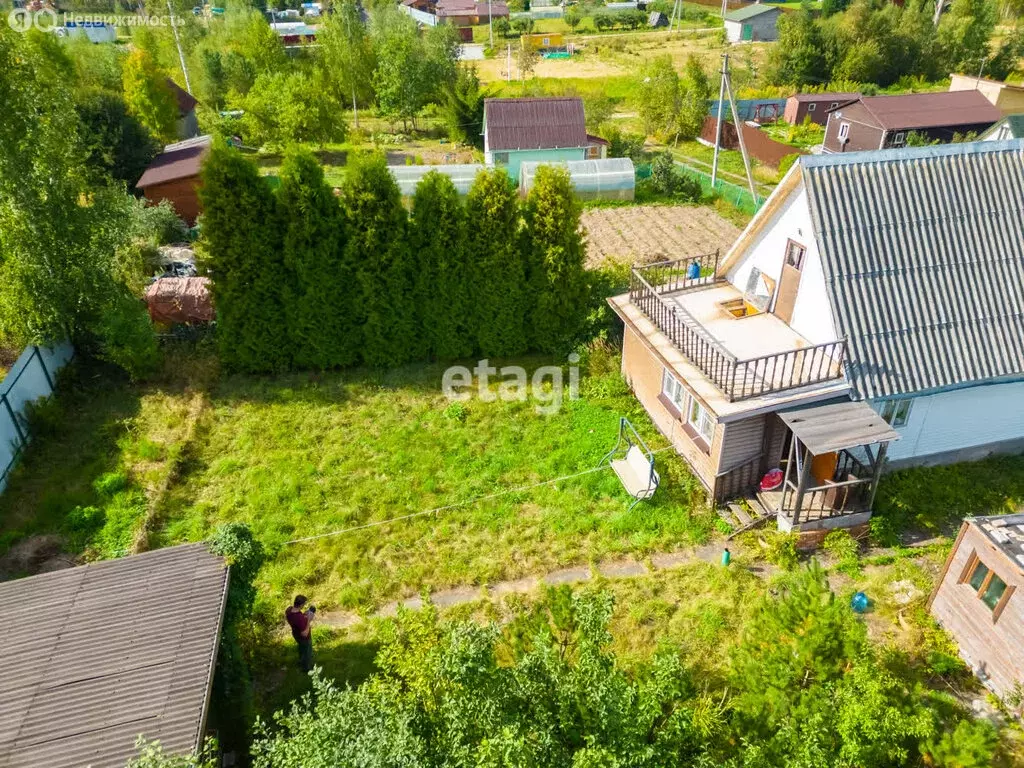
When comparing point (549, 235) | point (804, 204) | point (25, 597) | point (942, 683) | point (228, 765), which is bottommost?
point (942, 683)

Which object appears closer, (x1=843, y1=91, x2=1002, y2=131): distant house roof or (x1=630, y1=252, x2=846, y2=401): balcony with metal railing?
(x1=630, y1=252, x2=846, y2=401): balcony with metal railing

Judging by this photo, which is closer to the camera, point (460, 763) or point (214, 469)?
point (460, 763)

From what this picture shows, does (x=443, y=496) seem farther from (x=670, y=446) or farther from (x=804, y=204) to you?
(x=804, y=204)

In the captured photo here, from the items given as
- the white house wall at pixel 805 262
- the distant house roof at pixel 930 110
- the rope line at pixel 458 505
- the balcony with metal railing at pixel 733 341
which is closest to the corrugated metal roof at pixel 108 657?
the rope line at pixel 458 505

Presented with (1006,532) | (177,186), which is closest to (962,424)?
(1006,532)

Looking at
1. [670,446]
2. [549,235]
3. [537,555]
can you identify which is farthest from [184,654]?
[549,235]

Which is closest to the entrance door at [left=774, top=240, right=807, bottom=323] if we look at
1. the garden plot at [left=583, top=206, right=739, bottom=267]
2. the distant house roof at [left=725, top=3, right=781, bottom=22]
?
the garden plot at [left=583, top=206, right=739, bottom=267]
